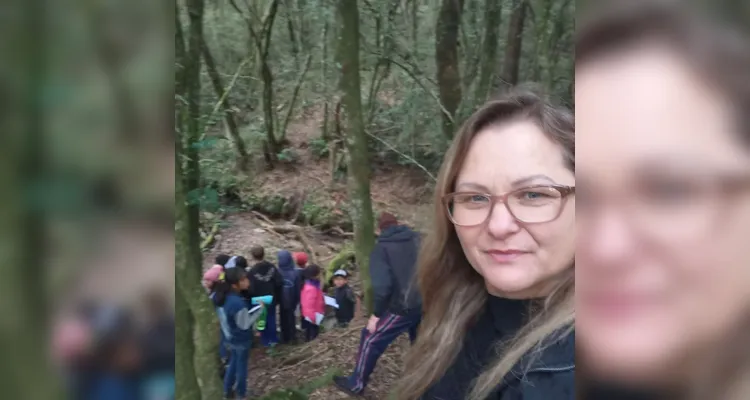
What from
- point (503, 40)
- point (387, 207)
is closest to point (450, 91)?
point (503, 40)

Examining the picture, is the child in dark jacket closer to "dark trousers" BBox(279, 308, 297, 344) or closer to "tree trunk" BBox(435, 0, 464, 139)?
"dark trousers" BBox(279, 308, 297, 344)

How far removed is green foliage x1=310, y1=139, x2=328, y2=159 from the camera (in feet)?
4.60

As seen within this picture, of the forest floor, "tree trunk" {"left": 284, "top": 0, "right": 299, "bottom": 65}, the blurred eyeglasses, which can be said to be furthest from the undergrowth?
the blurred eyeglasses

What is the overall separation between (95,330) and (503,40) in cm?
100

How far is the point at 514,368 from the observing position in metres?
1.09

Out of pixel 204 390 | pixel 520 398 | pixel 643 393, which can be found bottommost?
pixel 204 390

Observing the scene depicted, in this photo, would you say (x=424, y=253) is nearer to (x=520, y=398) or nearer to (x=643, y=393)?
(x=520, y=398)

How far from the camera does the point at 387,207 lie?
1.43m

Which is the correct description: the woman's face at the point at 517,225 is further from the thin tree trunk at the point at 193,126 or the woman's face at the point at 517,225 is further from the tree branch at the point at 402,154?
the thin tree trunk at the point at 193,126

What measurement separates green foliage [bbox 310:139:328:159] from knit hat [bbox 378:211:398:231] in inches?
8.7

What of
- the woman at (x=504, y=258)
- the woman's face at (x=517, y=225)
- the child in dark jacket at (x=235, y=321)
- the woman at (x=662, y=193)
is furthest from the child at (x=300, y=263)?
the woman at (x=662, y=193)

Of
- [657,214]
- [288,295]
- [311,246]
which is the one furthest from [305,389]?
[657,214]

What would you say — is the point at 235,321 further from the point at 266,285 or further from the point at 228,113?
A: the point at 228,113

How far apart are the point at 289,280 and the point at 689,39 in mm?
1088
